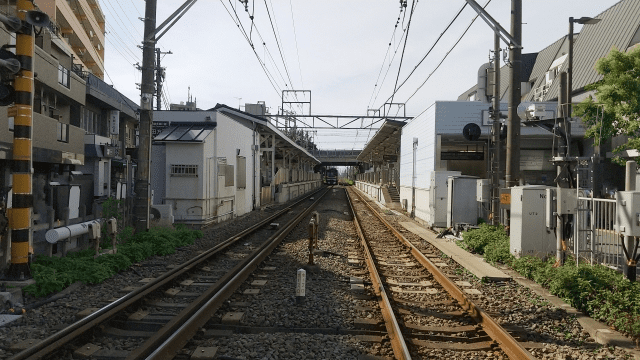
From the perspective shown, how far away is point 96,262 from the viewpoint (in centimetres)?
922

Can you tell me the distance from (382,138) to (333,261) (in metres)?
28.0

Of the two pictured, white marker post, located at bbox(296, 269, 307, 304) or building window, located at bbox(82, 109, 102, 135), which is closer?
white marker post, located at bbox(296, 269, 307, 304)

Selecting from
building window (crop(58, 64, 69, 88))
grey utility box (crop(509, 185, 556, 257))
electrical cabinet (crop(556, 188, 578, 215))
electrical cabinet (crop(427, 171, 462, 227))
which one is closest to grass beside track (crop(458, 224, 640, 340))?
grey utility box (crop(509, 185, 556, 257))

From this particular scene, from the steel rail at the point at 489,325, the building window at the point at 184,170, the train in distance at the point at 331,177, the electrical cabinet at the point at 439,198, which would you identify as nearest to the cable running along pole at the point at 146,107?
the building window at the point at 184,170

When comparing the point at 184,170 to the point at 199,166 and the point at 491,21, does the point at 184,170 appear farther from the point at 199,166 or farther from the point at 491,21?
the point at 491,21

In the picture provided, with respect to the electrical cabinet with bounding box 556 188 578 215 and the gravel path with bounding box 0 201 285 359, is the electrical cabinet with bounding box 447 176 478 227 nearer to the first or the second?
the electrical cabinet with bounding box 556 188 578 215

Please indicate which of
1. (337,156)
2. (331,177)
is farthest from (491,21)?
Result: (331,177)

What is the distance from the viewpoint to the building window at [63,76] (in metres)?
14.5

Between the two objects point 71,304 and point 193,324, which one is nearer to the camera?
point 193,324

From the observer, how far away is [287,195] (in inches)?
1623

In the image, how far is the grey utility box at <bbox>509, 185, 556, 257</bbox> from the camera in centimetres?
1085

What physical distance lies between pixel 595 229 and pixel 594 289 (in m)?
Answer: 2.29

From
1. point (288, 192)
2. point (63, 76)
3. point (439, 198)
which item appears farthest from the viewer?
point (288, 192)

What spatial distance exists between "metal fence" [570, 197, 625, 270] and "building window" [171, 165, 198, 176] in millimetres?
12470
